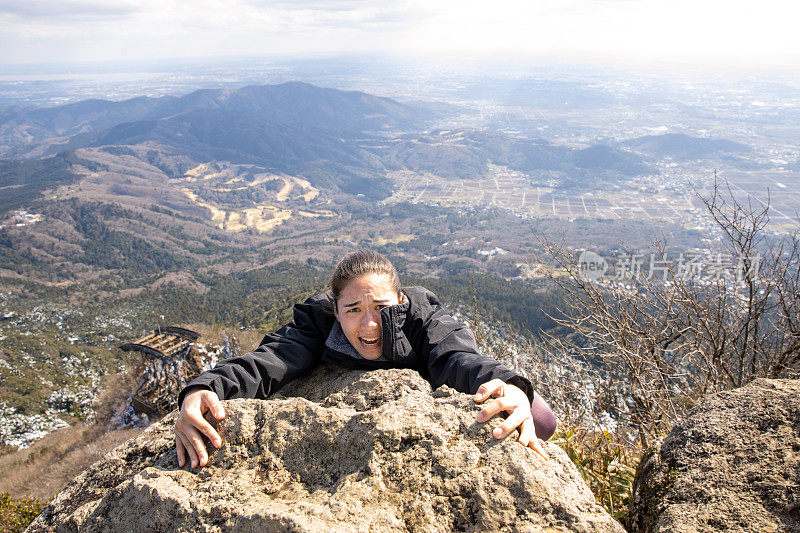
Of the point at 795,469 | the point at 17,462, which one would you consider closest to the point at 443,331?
the point at 795,469

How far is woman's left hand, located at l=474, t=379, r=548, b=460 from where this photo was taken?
1.89 m

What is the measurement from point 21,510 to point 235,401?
5991 mm

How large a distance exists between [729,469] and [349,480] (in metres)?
1.68

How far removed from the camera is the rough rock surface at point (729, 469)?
5.46ft

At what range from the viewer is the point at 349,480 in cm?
180

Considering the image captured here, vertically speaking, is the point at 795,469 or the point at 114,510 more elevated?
the point at 795,469

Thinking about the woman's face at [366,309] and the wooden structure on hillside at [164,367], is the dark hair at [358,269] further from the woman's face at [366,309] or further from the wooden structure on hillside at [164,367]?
the wooden structure on hillside at [164,367]

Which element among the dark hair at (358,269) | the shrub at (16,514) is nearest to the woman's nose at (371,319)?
the dark hair at (358,269)

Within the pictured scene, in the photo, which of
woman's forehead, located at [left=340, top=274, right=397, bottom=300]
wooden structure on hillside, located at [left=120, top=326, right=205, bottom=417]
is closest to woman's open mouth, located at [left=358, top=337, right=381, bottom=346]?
woman's forehead, located at [left=340, top=274, right=397, bottom=300]

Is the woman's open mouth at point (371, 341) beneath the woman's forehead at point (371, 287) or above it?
beneath

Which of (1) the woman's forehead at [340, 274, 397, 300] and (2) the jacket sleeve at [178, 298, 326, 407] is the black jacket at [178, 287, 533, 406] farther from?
(1) the woman's forehead at [340, 274, 397, 300]

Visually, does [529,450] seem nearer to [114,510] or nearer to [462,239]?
[114,510]

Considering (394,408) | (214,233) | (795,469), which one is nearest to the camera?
(795,469)

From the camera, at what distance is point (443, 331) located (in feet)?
9.02
